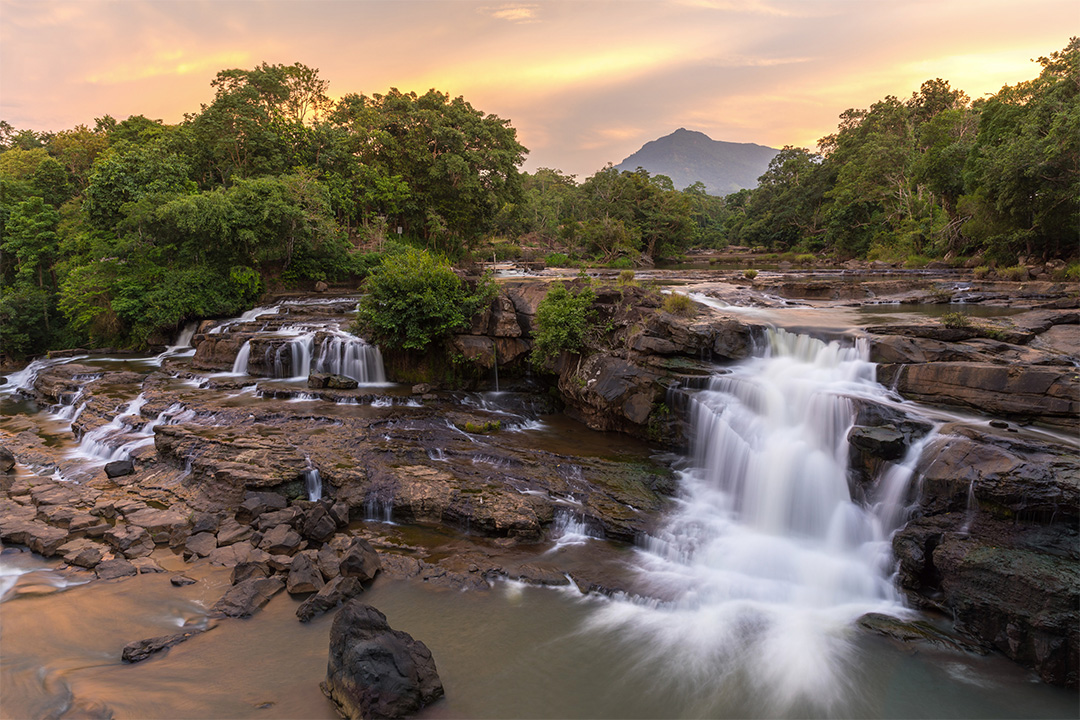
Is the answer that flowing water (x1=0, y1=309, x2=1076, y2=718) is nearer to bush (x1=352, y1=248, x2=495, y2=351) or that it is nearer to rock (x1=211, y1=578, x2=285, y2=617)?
rock (x1=211, y1=578, x2=285, y2=617)

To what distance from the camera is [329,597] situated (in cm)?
654

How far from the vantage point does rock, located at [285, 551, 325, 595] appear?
22.2ft

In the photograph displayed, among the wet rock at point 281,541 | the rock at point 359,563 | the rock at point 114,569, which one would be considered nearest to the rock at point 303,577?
the rock at point 359,563

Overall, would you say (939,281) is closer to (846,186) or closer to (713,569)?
(713,569)

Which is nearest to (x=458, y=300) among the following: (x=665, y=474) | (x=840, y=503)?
(x=665, y=474)

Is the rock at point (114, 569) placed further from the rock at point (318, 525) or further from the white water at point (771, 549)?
the white water at point (771, 549)

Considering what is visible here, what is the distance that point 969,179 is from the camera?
79.2 ft

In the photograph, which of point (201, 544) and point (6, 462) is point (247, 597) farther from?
point (6, 462)

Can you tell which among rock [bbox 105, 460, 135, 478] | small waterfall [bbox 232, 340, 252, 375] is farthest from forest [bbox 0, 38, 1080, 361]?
rock [bbox 105, 460, 135, 478]

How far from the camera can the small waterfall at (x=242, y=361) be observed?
16.8 meters

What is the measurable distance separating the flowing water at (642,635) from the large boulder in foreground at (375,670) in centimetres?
31

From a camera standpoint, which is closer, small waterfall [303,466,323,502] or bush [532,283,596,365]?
small waterfall [303,466,323,502]

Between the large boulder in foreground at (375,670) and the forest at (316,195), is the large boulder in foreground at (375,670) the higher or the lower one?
the lower one

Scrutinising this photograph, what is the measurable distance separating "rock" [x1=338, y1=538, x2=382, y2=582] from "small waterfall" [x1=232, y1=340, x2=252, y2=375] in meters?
12.0
